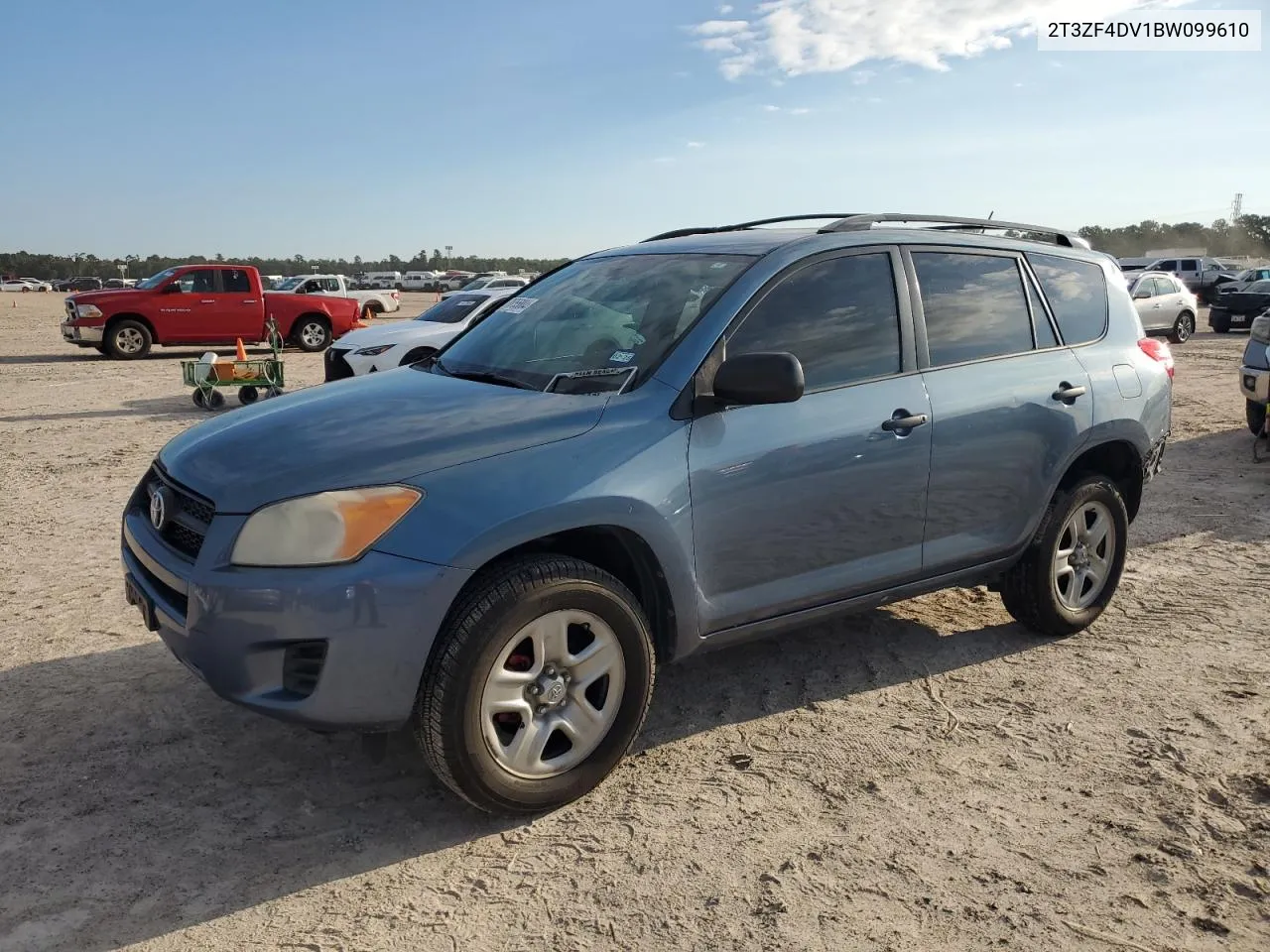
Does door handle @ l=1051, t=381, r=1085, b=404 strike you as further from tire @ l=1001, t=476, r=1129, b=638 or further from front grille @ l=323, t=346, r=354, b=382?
front grille @ l=323, t=346, r=354, b=382

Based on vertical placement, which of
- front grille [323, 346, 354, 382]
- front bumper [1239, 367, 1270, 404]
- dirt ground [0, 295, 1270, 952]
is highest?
front grille [323, 346, 354, 382]

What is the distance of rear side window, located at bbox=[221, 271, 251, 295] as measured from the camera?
767 inches

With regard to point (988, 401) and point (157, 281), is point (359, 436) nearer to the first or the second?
point (988, 401)

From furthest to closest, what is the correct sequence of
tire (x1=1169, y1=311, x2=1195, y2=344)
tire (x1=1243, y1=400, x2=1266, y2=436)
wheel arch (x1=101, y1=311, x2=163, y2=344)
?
tire (x1=1169, y1=311, x2=1195, y2=344) → wheel arch (x1=101, y1=311, x2=163, y2=344) → tire (x1=1243, y1=400, x2=1266, y2=436)

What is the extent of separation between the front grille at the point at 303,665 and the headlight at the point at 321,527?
0.23 meters

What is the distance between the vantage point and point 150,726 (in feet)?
12.6

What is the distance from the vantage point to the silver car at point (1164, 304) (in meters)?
21.8

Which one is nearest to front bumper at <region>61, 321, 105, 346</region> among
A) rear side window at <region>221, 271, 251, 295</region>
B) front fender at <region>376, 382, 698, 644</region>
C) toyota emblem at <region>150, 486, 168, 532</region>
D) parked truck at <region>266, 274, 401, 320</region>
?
rear side window at <region>221, 271, 251, 295</region>

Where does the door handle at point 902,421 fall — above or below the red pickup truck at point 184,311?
below

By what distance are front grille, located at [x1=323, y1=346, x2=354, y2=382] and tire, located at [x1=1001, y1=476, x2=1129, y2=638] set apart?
981cm

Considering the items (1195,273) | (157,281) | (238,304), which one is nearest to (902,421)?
(238,304)

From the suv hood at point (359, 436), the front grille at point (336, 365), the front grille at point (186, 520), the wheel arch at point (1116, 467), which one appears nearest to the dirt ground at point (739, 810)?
the wheel arch at point (1116, 467)

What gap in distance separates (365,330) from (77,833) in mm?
10778

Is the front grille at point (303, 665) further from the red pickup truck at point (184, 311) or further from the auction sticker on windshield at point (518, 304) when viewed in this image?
the red pickup truck at point (184, 311)
